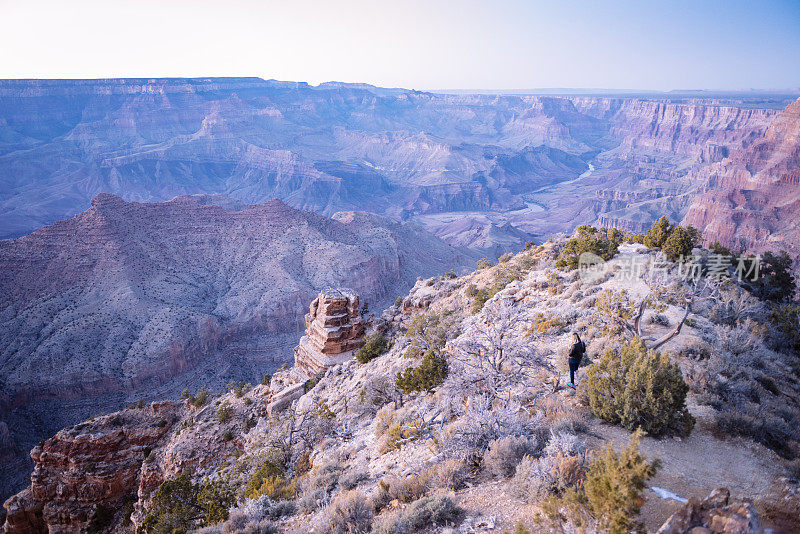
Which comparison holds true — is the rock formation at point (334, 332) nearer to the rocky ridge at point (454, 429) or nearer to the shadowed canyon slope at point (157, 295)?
the rocky ridge at point (454, 429)

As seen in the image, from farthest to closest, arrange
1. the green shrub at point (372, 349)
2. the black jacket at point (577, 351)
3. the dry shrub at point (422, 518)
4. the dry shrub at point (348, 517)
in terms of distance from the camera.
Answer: the green shrub at point (372, 349) → the black jacket at point (577, 351) → the dry shrub at point (348, 517) → the dry shrub at point (422, 518)

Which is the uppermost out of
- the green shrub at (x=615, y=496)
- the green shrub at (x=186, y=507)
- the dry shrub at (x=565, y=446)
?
the green shrub at (x=615, y=496)

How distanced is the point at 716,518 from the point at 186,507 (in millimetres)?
13786

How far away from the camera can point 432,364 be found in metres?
13.5

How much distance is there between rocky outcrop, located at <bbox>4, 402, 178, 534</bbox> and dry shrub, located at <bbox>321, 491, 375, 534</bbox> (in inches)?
733

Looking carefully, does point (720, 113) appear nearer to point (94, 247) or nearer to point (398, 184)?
point (398, 184)

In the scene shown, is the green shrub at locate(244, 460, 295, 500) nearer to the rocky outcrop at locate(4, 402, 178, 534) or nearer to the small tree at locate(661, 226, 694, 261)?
the rocky outcrop at locate(4, 402, 178, 534)

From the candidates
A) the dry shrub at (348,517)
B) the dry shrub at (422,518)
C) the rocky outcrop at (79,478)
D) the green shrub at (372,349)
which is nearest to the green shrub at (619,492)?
the dry shrub at (422,518)

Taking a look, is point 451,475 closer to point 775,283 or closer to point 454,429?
point 454,429

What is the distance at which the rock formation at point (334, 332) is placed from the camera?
2408 centimetres

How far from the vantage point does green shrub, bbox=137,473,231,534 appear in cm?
1152

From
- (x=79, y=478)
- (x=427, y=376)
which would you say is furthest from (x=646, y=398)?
(x=79, y=478)

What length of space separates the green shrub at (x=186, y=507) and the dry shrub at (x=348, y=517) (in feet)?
17.6

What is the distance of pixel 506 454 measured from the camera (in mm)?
7641
